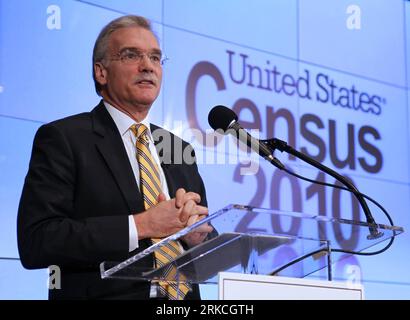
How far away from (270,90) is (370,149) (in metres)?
0.75

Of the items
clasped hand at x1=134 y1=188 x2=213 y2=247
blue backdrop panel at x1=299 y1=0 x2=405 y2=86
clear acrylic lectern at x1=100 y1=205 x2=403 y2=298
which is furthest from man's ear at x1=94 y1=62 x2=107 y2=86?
blue backdrop panel at x1=299 y1=0 x2=405 y2=86

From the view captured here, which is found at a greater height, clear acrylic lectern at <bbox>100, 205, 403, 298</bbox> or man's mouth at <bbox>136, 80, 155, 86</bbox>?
man's mouth at <bbox>136, 80, 155, 86</bbox>

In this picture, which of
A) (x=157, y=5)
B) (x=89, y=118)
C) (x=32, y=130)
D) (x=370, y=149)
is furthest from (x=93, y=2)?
(x=370, y=149)

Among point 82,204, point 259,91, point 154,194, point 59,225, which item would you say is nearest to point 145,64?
point 154,194

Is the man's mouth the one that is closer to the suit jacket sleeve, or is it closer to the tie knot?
the tie knot

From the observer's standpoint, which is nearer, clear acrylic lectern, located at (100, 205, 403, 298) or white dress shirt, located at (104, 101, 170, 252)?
clear acrylic lectern, located at (100, 205, 403, 298)

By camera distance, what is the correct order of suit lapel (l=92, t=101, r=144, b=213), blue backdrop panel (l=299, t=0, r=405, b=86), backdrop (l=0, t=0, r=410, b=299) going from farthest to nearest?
1. blue backdrop panel (l=299, t=0, r=405, b=86)
2. backdrop (l=0, t=0, r=410, b=299)
3. suit lapel (l=92, t=101, r=144, b=213)

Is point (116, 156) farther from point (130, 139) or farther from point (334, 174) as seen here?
point (334, 174)

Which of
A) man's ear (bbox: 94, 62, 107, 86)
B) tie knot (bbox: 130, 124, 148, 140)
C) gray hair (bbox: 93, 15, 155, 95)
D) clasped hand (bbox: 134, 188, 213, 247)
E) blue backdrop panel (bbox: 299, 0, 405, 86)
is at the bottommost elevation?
clasped hand (bbox: 134, 188, 213, 247)

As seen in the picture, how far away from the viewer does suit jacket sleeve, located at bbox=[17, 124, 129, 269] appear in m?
2.28

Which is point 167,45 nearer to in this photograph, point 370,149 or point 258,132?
point 258,132

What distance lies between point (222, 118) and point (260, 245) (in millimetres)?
490

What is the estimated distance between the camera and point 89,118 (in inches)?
109

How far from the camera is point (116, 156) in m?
2.62
